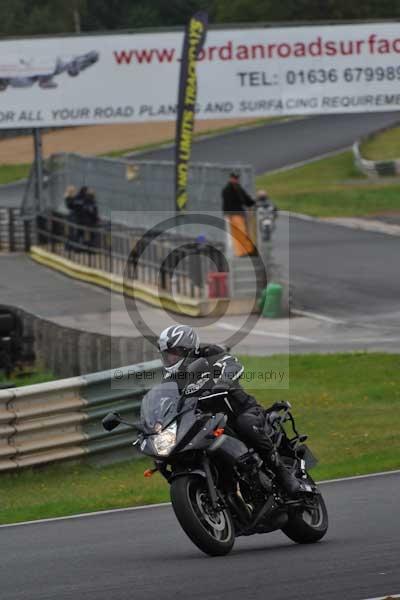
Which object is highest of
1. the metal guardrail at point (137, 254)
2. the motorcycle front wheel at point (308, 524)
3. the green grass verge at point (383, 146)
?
the green grass verge at point (383, 146)

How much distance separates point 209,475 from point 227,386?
24.9 inches

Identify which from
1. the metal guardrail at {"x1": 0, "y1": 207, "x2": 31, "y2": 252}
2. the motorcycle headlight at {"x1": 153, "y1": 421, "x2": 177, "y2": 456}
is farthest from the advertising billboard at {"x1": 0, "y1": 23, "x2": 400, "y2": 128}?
the motorcycle headlight at {"x1": 153, "y1": 421, "x2": 177, "y2": 456}

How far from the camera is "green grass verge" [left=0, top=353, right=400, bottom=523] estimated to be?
38.6 ft

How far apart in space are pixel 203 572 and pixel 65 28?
3288 inches

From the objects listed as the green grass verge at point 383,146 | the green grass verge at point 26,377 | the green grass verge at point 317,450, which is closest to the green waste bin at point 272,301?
the green grass verge at point 317,450

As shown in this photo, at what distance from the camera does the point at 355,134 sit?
2530 inches

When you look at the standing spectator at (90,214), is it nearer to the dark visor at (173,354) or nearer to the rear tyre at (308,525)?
the rear tyre at (308,525)

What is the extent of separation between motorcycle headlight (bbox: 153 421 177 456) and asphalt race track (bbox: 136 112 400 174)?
153 ft

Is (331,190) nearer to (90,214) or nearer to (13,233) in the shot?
(13,233)

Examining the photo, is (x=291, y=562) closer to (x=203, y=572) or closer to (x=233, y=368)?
(x=203, y=572)

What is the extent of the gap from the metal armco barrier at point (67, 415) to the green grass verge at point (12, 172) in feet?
146

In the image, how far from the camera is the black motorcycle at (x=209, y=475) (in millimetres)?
8102

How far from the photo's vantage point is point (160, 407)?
27.2 feet

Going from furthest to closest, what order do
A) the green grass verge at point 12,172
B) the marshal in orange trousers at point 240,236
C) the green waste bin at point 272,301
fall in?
1. the green grass verge at point 12,172
2. the marshal in orange trousers at point 240,236
3. the green waste bin at point 272,301
